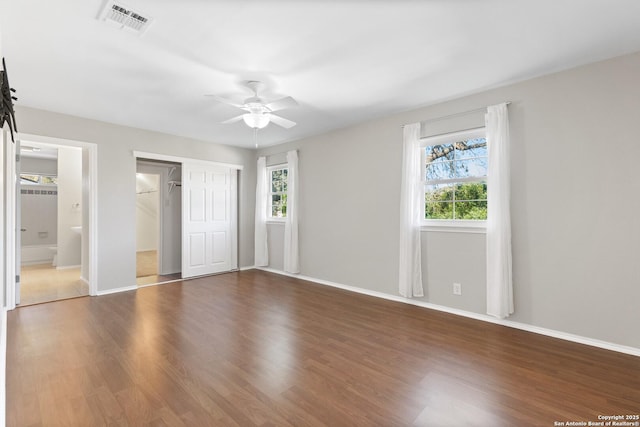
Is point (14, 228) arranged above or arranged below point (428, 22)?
below

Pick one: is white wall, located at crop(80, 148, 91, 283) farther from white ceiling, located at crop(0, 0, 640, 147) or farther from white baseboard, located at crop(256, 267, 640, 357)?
white baseboard, located at crop(256, 267, 640, 357)

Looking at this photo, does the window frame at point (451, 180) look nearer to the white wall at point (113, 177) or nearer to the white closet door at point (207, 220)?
the white closet door at point (207, 220)

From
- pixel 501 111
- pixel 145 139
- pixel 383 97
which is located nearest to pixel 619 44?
pixel 501 111

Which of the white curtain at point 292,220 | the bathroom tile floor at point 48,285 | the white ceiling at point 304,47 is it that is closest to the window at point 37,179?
the bathroom tile floor at point 48,285

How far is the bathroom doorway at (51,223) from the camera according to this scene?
492 centimetres

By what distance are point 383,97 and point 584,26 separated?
185 cm

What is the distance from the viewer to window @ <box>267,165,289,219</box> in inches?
239

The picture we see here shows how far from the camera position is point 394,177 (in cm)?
418

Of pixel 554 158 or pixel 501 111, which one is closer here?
pixel 554 158

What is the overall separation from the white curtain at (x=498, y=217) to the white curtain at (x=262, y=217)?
4.23 metres

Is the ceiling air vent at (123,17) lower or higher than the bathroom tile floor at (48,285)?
higher

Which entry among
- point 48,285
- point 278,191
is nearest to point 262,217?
point 278,191

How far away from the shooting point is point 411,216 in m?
3.85

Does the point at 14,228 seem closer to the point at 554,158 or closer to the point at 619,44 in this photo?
the point at 554,158
